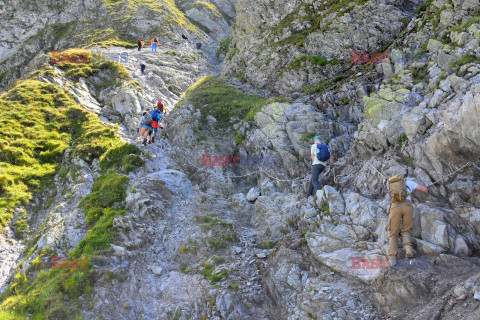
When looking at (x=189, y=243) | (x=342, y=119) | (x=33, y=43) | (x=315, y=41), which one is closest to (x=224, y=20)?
(x=33, y=43)

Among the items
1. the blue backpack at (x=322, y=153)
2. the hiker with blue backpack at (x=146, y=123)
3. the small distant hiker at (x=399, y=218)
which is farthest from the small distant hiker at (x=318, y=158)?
the hiker with blue backpack at (x=146, y=123)

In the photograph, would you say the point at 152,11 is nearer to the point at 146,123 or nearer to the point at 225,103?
the point at 225,103

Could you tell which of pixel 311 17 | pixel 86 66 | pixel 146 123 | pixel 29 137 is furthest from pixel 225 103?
pixel 86 66

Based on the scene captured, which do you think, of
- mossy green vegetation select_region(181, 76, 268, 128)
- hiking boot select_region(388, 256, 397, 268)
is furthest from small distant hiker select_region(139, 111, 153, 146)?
hiking boot select_region(388, 256, 397, 268)

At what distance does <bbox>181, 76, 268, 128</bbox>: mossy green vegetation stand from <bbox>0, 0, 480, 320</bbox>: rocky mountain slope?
0.63 feet

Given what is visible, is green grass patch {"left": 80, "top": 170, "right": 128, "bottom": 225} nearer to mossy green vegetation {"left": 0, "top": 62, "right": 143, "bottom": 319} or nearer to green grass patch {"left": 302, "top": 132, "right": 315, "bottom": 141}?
mossy green vegetation {"left": 0, "top": 62, "right": 143, "bottom": 319}

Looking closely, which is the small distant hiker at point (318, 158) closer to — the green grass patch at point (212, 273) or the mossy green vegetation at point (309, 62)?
the green grass patch at point (212, 273)

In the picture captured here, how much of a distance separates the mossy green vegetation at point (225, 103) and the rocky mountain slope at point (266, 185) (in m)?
0.19

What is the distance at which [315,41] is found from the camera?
87.0ft

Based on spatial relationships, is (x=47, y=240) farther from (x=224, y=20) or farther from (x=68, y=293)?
(x=224, y=20)

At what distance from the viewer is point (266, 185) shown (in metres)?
17.6

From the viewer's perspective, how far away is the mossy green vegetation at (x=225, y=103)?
2372 centimetres

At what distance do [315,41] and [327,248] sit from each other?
2133 centimetres

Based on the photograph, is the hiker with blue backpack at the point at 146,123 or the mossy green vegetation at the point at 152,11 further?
the mossy green vegetation at the point at 152,11
